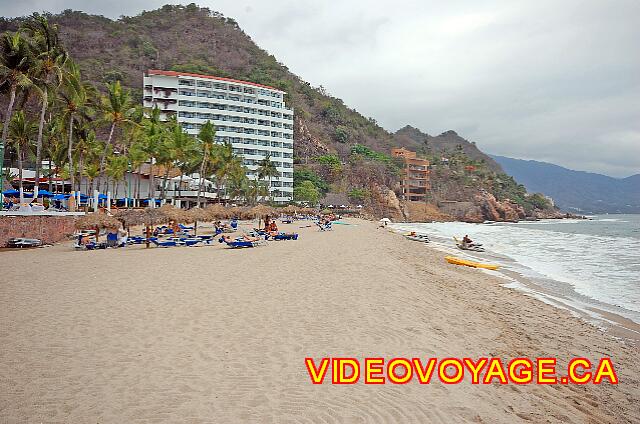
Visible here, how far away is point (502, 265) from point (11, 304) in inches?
762

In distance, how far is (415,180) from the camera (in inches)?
4323

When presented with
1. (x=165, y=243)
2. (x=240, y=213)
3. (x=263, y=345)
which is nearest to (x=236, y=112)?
(x=240, y=213)

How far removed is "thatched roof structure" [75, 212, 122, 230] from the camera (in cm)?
2130

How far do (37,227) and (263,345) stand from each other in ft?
68.7

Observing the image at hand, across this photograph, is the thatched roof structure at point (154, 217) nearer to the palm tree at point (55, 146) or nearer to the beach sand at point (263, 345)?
the beach sand at point (263, 345)

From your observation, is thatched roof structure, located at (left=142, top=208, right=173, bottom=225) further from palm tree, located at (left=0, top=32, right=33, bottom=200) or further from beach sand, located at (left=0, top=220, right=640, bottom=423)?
beach sand, located at (left=0, top=220, right=640, bottom=423)

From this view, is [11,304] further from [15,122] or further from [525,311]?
[15,122]

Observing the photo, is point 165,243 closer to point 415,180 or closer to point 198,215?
point 198,215

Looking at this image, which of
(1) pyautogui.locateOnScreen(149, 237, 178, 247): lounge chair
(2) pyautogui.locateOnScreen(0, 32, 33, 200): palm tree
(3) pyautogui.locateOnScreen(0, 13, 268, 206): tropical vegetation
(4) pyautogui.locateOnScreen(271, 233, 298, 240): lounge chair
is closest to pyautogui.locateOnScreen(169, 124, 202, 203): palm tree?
(3) pyautogui.locateOnScreen(0, 13, 268, 206): tropical vegetation

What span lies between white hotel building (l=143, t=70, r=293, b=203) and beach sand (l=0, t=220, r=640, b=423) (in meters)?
68.5

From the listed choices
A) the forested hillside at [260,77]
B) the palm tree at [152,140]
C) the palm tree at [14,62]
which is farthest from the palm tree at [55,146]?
the forested hillside at [260,77]

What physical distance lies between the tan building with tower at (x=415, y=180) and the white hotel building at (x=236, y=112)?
125 feet

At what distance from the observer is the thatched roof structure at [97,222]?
69.9 feet

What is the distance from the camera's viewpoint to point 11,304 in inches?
331
